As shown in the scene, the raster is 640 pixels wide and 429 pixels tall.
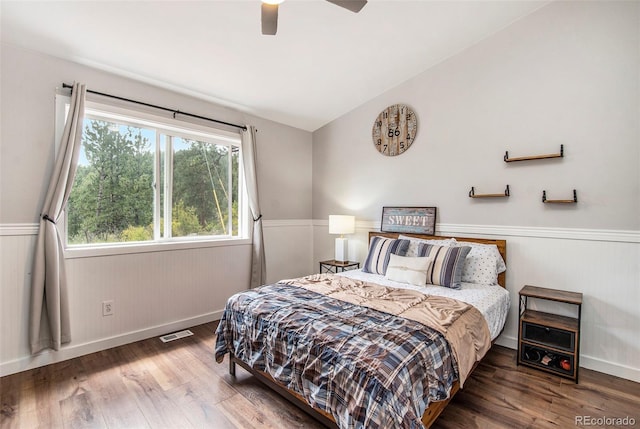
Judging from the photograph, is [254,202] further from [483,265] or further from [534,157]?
[534,157]

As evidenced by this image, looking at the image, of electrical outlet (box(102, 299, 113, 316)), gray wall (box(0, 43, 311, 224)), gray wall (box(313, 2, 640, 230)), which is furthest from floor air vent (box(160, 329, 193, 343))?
gray wall (box(313, 2, 640, 230))

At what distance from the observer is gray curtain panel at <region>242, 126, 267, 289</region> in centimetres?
380

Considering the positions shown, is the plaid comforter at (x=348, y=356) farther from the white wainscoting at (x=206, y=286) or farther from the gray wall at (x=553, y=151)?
the gray wall at (x=553, y=151)

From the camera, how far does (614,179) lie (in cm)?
242

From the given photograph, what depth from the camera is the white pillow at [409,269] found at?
276 centimetres

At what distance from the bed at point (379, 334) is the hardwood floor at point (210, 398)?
0.18 m

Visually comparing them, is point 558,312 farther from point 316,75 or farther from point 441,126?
point 316,75

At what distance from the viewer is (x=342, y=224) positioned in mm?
3953

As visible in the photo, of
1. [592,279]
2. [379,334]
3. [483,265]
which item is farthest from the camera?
[483,265]

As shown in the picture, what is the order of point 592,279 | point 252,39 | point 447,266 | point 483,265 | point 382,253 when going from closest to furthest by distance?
point 592,279 < point 252,39 < point 447,266 < point 483,265 < point 382,253

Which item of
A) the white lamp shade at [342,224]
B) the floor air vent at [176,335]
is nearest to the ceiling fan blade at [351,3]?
the white lamp shade at [342,224]

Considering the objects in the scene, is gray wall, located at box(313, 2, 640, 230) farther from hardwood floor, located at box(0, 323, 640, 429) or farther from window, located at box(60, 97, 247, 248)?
window, located at box(60, 97, 247, 248)

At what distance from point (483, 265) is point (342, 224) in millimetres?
1708

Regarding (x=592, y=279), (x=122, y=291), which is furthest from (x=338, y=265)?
(x=592, y=279)
